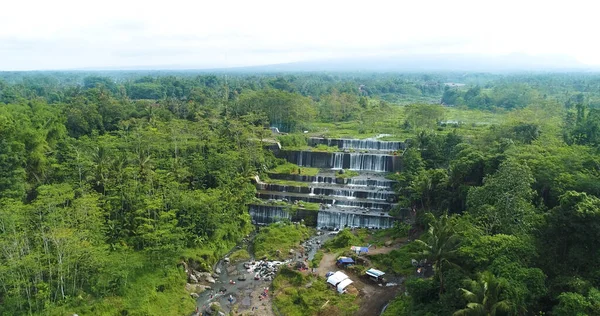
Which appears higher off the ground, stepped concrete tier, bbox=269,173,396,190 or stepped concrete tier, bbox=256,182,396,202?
stepped concrete tier, bbox=269,173,396,190

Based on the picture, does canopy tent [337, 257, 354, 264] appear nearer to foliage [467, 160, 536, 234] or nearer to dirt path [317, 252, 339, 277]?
dirt path [317, 252, 339, 277]

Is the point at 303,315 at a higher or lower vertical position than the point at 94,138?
lower

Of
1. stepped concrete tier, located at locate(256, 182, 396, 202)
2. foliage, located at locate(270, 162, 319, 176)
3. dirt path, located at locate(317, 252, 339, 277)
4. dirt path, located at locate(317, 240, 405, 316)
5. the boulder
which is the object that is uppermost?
foliage, located at locate(270, 162, 319, 176)

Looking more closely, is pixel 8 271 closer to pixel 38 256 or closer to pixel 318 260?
pixel 38 256

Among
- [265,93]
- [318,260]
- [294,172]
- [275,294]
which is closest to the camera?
[275,294]

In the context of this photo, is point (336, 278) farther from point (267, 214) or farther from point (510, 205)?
point (267, 214)

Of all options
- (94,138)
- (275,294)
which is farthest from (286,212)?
(94,138)

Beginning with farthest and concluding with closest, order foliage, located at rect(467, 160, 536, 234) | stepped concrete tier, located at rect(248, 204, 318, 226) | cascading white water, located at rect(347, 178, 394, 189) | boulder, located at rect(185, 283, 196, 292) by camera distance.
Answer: cascading white water, located at rect(347, 178, 394, 189) < stepped concrete tier, located at rect(248, 204, 318, 226) < boulder, located at rect(185, 283, 196, 292) < foliage, located at rect(467, 160, 536, 234)

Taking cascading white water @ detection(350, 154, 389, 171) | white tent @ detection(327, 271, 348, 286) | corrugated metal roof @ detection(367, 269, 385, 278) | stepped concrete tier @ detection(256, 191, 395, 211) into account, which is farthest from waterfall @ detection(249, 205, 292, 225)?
cascading white water @ detection(350, 154, 389, 171)
